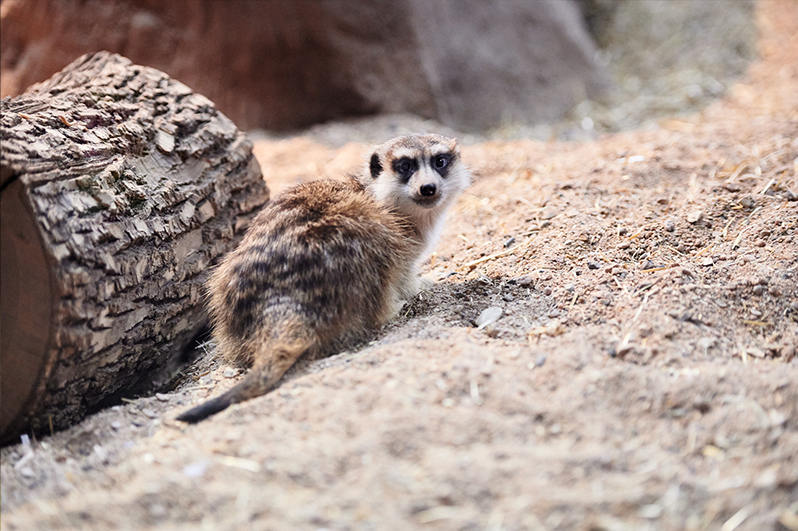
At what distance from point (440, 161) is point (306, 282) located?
1.25 metres

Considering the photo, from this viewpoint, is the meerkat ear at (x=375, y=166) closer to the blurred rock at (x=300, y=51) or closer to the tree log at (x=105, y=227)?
the tree log at (x=105, y=227)

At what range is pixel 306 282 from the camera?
255 cm

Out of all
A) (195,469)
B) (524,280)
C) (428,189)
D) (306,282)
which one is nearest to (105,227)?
(306,282)

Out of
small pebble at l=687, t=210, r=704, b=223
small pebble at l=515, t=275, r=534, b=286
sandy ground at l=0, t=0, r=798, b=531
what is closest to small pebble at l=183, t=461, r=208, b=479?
sandy ground at l=0, t=0, r=798, b=531

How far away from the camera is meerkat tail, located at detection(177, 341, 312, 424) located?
7.18 feet

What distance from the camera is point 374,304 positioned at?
8.98 ft

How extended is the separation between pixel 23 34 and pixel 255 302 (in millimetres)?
4865

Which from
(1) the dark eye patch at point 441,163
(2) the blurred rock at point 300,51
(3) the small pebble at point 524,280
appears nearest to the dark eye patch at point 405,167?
(1) the dark eye patch at point 441,163

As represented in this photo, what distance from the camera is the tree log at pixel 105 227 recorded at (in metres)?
2.14

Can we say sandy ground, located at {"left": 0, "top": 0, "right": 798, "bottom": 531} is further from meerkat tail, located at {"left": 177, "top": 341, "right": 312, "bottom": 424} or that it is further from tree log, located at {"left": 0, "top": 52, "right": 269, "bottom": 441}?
tree log, located at {"left": 0, "top": 52, "right": 269, "bottom": 441}

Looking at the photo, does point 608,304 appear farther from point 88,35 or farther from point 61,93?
point 88,35

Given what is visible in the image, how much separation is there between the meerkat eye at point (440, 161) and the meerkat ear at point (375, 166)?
0.32 meters

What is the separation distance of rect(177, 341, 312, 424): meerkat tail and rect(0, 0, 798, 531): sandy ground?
0.05m

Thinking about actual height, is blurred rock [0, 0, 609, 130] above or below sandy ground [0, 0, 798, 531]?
above
